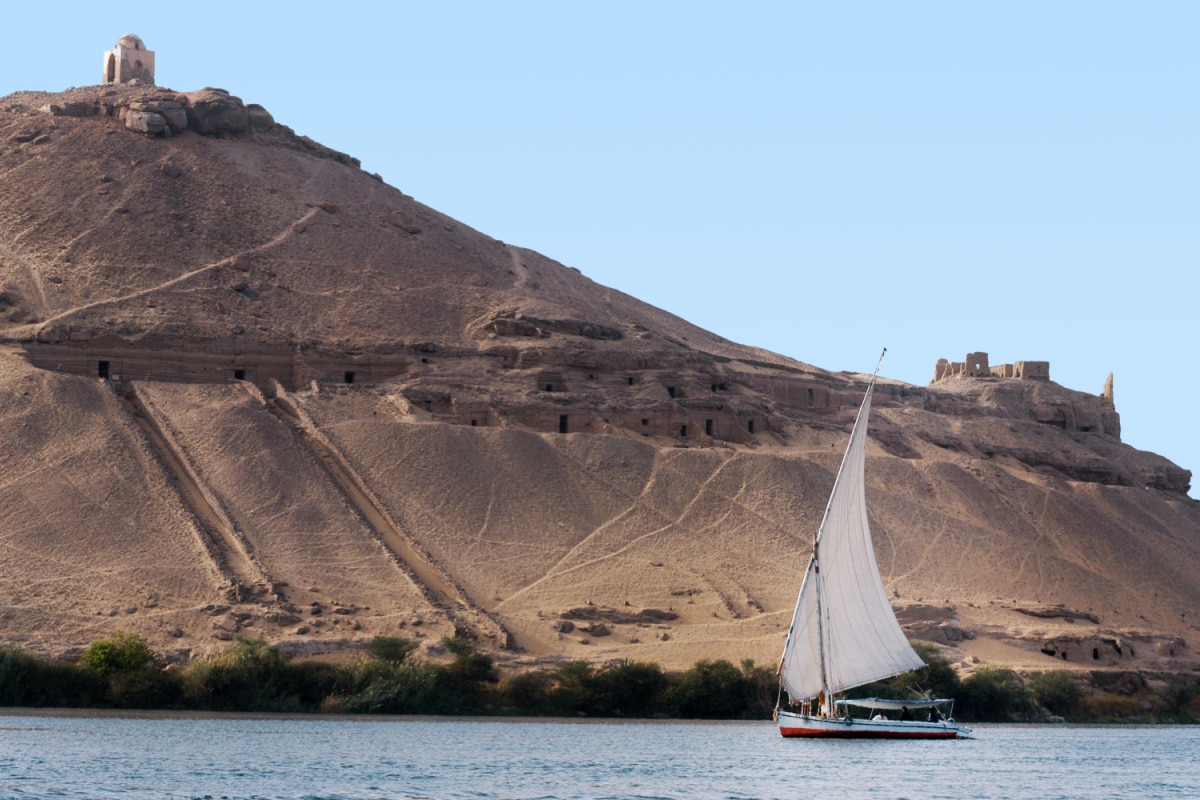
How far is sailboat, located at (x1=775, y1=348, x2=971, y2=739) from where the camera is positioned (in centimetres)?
4497

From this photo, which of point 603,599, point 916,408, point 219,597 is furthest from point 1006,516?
point 219,597

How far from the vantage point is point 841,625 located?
45125 millimetres

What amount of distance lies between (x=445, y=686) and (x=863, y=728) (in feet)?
36.4

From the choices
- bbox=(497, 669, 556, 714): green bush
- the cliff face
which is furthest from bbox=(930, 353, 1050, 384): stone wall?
bbox=(497, 669, 556, 714): green bush

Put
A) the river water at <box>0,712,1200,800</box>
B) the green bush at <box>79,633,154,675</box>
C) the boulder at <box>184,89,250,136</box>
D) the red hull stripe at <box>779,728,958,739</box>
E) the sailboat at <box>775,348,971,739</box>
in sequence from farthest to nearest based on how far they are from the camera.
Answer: the boulder at <box>184,89,250,136</box>
the green bush at <box>79,633,154,675</box>
the red hull stripe at <box>779,728,958,739</box>
the sailboat at <box>775,348,971,739</box>
the river water at <box>0,712,1200,800</box>

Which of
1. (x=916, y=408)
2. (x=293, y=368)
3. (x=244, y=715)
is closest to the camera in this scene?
(x=244, y=715)

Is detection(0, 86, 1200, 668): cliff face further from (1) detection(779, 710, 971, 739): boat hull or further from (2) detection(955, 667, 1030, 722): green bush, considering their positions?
(1) detection(779, 710, 971, 739): boat hull

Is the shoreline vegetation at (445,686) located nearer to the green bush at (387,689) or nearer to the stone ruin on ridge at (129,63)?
the green bush at (387,689)

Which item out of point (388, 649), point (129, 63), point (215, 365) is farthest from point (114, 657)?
point (129, 63)

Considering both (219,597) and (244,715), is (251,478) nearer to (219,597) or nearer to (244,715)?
(219,597)

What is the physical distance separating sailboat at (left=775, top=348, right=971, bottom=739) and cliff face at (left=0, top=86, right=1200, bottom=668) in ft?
33.3

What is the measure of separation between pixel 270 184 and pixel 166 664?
109ft

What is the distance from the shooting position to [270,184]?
80.9m

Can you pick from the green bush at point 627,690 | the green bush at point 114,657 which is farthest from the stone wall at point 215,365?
the green bush at point 627,690
